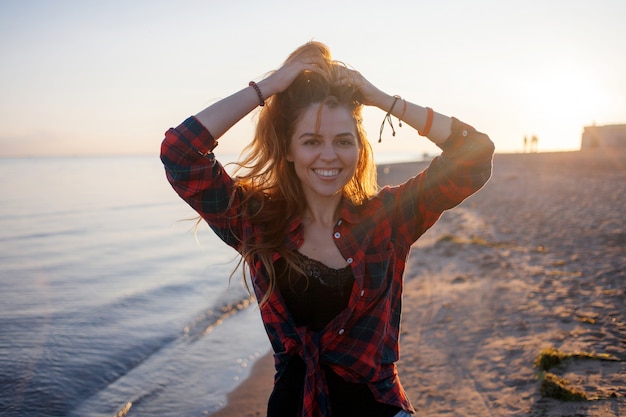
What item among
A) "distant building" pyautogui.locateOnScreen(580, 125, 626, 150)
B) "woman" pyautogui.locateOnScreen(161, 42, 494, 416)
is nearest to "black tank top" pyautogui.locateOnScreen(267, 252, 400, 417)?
"woman" pyautogui.locateOnScreen(161, 42, 494, 416)

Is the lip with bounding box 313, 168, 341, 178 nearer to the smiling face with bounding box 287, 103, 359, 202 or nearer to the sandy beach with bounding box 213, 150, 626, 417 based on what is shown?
the smiling face with bounding box 287, 103, 359, 202

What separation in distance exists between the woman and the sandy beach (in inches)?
104

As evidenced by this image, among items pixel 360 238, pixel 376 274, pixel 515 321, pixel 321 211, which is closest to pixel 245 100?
pixel 321 211

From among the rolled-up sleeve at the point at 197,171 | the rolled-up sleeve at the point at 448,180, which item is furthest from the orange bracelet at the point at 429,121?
the rolled-up sleeve at the point at 197,171

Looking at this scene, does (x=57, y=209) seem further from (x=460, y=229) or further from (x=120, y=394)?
(x=120, y=394)

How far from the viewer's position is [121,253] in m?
15.8

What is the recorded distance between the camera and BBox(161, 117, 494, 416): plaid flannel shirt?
7.71ft

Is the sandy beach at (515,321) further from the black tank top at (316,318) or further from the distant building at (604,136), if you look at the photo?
the distant building at (604,136)

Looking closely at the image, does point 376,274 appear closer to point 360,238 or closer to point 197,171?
point 360,238

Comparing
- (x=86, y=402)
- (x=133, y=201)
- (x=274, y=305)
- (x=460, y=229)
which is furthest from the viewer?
(x=133, y=201)

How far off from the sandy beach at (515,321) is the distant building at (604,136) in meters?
29.5

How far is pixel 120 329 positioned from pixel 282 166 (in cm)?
695

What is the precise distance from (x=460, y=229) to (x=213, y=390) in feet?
36.1

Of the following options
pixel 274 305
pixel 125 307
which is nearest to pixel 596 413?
pixel 274 305
